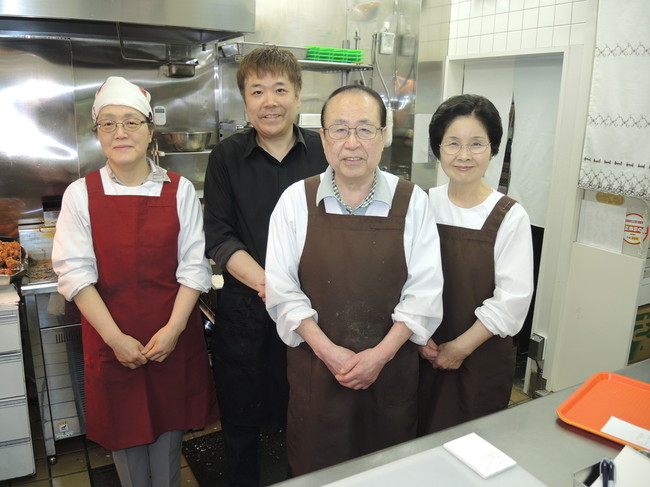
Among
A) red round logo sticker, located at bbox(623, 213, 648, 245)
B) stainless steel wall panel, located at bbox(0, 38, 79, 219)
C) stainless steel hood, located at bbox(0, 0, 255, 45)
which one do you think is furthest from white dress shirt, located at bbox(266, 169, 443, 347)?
stainless steel wall panel, located at bbox(0, 38, 79, 219)

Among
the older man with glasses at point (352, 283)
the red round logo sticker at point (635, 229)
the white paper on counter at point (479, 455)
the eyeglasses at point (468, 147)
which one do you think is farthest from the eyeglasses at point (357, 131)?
the red round logo sticker at point (635, 229)

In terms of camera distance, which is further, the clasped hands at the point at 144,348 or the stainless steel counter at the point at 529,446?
the clasped hands at the point at 144,348

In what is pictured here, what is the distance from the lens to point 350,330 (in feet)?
5.09

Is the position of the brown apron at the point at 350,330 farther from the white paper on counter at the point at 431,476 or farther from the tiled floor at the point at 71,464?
the tiled floor at the point at 71,464


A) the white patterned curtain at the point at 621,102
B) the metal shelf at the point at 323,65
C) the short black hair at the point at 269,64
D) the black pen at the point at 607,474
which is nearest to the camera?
the black pen at the point at 607,474

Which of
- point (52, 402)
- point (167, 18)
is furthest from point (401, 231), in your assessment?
point (52, 402)

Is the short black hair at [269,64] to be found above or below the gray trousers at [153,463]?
above

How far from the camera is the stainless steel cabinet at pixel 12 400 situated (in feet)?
7.54

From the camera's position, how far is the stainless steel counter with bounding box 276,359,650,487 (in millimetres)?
1009

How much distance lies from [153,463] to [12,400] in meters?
0.84

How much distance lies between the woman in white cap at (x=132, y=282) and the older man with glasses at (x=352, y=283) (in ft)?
1.56

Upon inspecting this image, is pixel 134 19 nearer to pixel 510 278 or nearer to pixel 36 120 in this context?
pixel 36 120

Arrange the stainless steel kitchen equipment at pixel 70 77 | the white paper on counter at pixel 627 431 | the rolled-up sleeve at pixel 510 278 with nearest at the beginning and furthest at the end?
1. the white paper on counter at pixel 627 431
2. the rolled-up sleeve at pixel 510 278
3. the stainless steel kitchen equipment at pixel 70 77

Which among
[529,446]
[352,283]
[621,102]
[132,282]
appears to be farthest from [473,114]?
[621,102]
